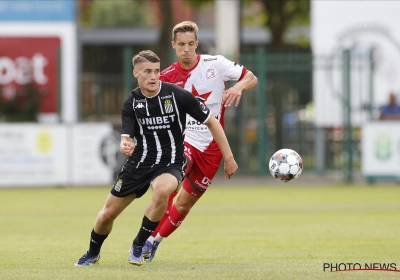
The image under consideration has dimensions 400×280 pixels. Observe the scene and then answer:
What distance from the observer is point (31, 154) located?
21109 millimetres

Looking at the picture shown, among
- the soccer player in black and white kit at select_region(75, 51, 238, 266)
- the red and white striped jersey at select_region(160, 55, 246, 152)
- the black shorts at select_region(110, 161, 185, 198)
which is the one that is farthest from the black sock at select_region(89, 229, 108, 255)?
the red and white striped jersey at select_region(160, 55, 246, 152)

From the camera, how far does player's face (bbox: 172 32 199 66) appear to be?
9398mm

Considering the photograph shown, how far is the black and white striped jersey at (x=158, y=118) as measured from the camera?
8547 mm

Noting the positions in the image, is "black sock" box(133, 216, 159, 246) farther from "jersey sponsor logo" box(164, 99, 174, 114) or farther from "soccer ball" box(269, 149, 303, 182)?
"soccer ball" box(269, 149, 303, 182)

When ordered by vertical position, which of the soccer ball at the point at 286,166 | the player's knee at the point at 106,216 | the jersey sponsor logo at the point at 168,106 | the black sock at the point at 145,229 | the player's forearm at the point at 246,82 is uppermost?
the player's forearm at the point at 246,82

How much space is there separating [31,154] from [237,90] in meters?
12.7

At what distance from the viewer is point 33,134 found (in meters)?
21.2

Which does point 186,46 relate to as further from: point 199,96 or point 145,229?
point 145,229

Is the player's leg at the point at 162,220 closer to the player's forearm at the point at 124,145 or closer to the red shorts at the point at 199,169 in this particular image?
the red shorts at the point at 199,169

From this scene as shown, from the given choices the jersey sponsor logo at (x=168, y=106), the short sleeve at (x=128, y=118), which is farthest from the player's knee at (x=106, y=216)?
the jersey sponsor logo at (x=168, y=106)

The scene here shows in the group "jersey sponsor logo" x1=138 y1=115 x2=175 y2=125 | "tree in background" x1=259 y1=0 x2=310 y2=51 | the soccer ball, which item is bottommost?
the soccer ball

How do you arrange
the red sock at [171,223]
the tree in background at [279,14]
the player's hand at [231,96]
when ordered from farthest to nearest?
the tree in background at [279,14] < the red sock at [171,223] < the player's hand at [231,96]

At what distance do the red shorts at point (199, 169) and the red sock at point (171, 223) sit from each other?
0.28 metres

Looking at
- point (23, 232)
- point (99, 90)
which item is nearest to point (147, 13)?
point (99, 90)
